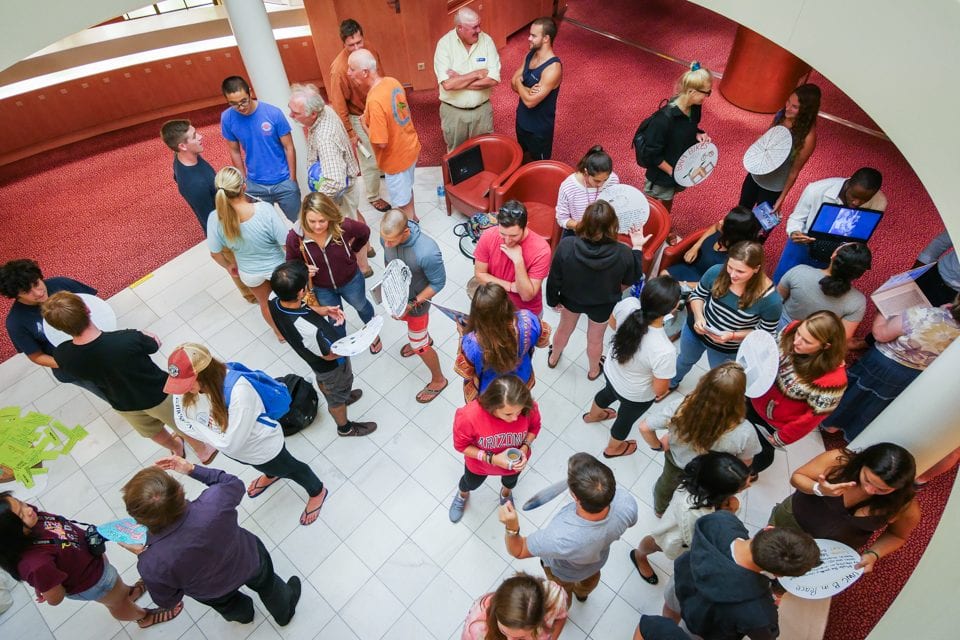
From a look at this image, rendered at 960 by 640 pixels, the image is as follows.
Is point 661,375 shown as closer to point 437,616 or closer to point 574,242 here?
point 574,242

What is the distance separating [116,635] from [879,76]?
19.8 feet

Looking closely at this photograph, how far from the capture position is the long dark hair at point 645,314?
3223mm

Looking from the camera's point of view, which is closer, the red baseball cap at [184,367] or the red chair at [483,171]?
the red baseball cap at [184,367]

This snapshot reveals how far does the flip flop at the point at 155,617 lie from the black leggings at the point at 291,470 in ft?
3.42

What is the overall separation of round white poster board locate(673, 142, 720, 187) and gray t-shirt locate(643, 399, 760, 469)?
2548 mm

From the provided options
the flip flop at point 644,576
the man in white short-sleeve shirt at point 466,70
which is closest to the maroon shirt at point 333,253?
the man in white short-sleeve shirt at point 466,70

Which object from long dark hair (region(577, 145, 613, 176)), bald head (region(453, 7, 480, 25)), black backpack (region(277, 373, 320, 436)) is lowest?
black backpack (region(277, 373, 320, 436))

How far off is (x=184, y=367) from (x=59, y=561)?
124 cm

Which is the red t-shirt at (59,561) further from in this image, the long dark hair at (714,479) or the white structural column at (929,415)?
the white structural column at (929,415)

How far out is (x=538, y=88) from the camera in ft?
18.1

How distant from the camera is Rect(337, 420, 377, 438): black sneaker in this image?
4.48 meters

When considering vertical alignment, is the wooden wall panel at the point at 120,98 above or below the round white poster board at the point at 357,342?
below

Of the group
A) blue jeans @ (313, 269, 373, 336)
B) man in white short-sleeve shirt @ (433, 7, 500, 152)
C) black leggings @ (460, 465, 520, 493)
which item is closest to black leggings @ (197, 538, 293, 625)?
black leggings @ (460, 465, 520, 493)

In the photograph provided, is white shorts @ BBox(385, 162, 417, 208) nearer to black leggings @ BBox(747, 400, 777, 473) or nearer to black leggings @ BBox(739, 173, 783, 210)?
black leggings @ BBox(739, 173, 783, 210)
